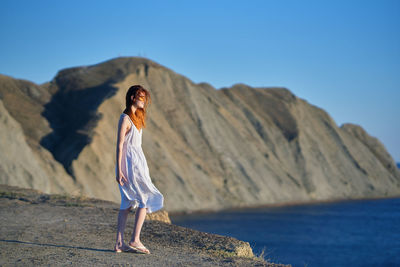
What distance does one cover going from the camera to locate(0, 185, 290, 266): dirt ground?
18.8 ft

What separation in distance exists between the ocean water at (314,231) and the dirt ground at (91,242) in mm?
11151

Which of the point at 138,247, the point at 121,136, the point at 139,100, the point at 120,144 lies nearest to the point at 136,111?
the point at 139,100

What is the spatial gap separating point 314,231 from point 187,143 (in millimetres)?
17083

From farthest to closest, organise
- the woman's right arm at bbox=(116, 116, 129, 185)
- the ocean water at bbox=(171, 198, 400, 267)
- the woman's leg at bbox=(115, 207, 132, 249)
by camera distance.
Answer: the ocean water at bbox=(171, 198, 400, 267)
the woman's leg at bbox=(115, 207, 132, 249)
the woman's right arm at bbox=(116, 116, 129, 185)

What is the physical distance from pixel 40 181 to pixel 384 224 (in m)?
29.7

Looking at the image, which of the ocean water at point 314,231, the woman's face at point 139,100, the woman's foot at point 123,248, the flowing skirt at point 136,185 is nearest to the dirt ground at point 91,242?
the woman's foot at point 123,248

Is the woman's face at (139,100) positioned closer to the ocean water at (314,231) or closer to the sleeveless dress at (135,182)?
the sleeveless dress at (135,182)

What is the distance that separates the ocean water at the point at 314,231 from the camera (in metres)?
25.6

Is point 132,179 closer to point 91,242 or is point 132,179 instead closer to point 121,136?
point 121,136

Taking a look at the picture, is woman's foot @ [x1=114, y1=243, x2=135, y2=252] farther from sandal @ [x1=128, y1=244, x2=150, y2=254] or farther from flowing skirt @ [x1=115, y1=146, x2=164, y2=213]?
flowing skirt @ [x1=115, y1=146, x2=164, y2=213]

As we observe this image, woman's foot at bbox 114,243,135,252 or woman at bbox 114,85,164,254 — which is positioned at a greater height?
woman at bbox 114,85,164,254

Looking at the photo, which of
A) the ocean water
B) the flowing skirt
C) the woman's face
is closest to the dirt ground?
the flowing skirt

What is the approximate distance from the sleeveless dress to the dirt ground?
27.1 inches

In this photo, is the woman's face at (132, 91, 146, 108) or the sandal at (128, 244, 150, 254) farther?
the woman's face at (132, 91, 146, 108)
